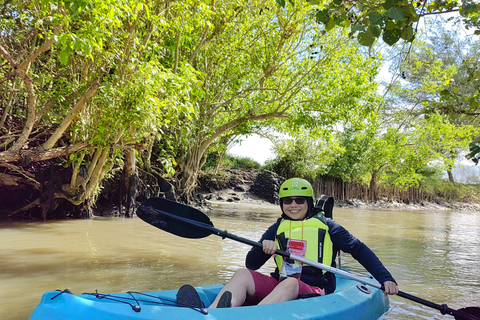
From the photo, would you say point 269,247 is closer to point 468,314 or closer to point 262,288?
point 262,288

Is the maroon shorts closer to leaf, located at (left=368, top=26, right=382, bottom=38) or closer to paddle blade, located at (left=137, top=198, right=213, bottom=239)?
paddle blade, located at (left=137, top=198, right=213, bottom=239)

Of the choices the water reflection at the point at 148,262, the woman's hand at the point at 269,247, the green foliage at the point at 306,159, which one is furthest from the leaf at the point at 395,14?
the green foliage at the point at 306,159

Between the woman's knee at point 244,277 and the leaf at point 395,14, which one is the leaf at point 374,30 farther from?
the woman's knee at point 244,277

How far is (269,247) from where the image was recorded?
9.17 ft

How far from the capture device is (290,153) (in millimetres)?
18297

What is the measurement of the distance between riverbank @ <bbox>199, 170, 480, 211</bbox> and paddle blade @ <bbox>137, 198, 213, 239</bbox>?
1192cm

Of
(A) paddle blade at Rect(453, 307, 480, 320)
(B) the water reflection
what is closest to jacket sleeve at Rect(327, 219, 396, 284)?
(A) paddle blade at Rect(453, 307, 480, 320)

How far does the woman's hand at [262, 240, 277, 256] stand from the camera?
278 centimetres

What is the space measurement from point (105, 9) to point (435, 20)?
3671mm

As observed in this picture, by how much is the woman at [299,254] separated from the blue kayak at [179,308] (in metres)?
0.13

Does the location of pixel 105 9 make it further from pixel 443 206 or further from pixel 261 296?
pixel 443 206

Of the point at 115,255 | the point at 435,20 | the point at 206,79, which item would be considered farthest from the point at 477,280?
the point at 206,79

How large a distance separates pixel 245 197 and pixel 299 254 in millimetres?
14809

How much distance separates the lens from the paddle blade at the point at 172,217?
3311 mm
